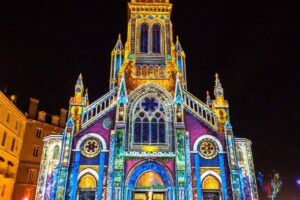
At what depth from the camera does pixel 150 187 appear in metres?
28.0

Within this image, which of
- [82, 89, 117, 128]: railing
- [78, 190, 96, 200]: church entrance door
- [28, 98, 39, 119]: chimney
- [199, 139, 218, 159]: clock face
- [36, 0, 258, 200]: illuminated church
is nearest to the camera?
[78, 190, 96, 200]: church entrance door

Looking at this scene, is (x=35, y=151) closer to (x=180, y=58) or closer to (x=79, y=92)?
(x=79, y=92)

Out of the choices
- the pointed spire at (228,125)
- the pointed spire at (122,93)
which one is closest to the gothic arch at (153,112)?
the pointed spire at (122,93)

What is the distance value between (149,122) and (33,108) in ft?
71.3

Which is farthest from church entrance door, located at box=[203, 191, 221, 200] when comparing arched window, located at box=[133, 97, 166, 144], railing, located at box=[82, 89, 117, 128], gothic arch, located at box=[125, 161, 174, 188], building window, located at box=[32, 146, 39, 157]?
building window, located at box=[32, 146, 39, 157]

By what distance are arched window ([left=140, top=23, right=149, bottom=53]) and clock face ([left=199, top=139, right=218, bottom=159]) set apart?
13.7m

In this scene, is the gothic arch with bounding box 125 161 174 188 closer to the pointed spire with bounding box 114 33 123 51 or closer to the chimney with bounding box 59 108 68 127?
the pointed spire with bounding box 114 33 123 51

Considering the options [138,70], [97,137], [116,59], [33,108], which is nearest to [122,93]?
[138,70]

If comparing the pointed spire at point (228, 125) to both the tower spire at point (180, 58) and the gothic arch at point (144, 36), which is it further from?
the gothic arch at point (144, 36)

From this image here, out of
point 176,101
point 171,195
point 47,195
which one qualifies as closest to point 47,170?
point 47,195

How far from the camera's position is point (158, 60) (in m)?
35.2

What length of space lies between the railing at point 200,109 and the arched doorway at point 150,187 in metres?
7.77

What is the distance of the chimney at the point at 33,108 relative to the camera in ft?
143

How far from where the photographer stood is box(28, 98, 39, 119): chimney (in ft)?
143
